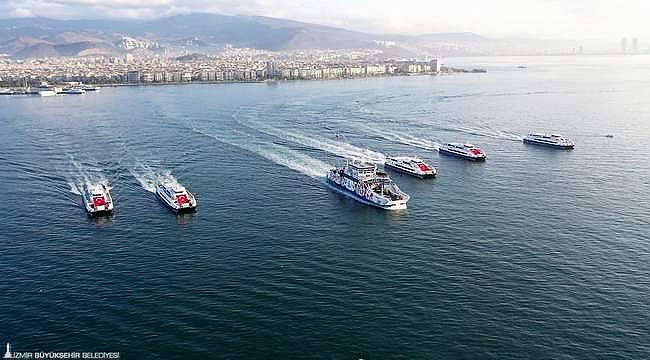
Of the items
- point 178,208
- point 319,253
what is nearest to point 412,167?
point 319,253

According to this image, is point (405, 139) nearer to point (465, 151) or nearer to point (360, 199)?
point (465, 151)

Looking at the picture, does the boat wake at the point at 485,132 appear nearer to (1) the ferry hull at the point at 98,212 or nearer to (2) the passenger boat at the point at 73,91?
(1) the ferry hull at the point at 98,212

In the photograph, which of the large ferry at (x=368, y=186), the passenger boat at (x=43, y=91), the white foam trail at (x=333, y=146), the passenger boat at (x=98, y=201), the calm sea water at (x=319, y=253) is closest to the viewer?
the calm sea water at (x=319, y=253)

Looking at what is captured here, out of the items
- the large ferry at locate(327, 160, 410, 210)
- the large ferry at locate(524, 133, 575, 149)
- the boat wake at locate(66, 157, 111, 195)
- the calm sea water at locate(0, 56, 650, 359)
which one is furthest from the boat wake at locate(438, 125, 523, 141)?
the boat wake at locate(66, 157, 111, 195)

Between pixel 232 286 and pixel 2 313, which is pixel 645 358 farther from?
pixel 2 313

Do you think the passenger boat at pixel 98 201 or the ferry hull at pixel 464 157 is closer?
the passenger boat at pixel 98 201

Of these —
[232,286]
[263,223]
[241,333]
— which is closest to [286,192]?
[263,223]

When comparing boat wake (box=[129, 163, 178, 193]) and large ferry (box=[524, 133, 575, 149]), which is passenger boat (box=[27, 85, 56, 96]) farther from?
large ferry (box=[524, 133, 575, 149])

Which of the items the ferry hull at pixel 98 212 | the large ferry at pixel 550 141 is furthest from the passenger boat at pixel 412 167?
the ferry hull at pixel 98 212
